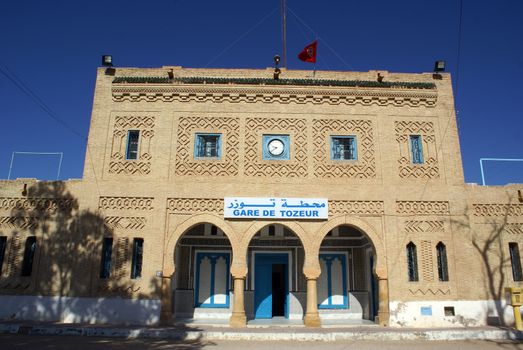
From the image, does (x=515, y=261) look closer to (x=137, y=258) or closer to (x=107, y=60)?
(x=137, y=258)

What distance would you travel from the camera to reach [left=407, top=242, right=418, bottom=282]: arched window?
43.3 ft

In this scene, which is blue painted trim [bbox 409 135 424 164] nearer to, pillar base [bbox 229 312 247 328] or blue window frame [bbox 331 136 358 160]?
blue window frame [bbox 331 136 358 160]

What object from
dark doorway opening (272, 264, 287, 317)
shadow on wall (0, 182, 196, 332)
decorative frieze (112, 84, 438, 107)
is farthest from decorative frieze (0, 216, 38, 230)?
dark doorway opening (272, 264, 287, 317)

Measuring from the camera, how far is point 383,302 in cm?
1292

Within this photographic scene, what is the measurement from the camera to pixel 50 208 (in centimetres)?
1361

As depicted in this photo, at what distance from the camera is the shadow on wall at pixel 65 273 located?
1265cm

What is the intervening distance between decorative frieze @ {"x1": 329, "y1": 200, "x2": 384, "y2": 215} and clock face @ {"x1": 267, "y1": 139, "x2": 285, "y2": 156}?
8.07 ft

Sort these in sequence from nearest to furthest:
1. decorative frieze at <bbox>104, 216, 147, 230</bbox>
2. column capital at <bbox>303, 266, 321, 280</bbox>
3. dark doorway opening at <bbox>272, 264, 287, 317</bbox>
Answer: column capital at <bbox>303, 266, 321, 280</bbox> < decorative frieze at <bbox>104, 216, 147, 230</bbox> < dark doorway opening at <bbox>272, 264, 287, 317</bbox>

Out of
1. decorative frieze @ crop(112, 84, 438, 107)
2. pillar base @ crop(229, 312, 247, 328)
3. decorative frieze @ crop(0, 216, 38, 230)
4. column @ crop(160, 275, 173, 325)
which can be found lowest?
pillar base @ crop(229, 312, 247, 328)

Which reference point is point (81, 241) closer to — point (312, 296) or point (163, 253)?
point (163, 253)

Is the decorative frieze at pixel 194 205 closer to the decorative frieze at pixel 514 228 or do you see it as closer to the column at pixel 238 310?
the column at pixel 238 310

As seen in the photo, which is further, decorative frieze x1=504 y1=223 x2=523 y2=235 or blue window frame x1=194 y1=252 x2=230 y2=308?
blue window frame x1=194 y1=252 x2=230 y2=308

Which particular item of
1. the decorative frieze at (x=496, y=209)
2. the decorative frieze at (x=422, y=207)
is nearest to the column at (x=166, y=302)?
the decorative frieze at (x=422, y=207)

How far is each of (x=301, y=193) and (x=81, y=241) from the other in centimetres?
741
